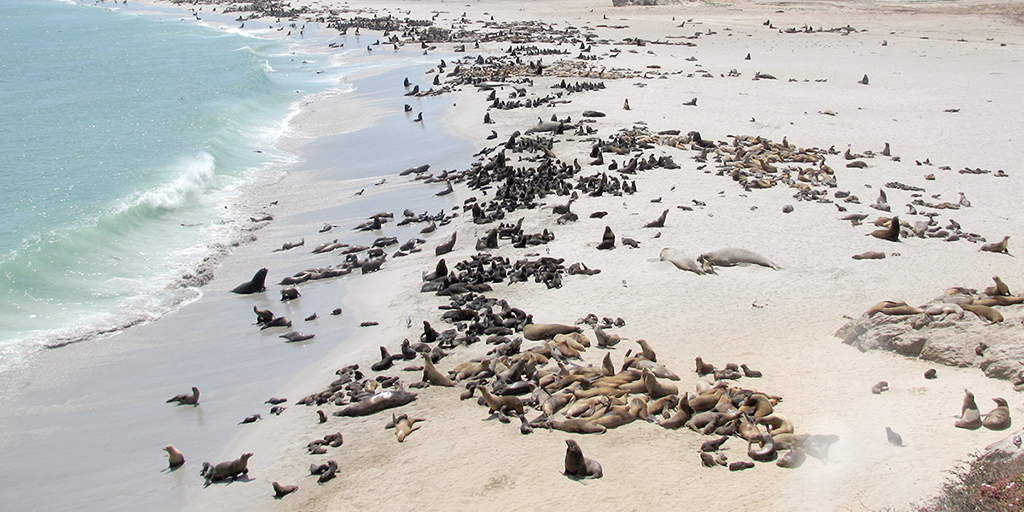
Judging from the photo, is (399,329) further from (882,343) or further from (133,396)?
(882,343)

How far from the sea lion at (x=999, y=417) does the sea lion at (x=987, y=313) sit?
1787 mm

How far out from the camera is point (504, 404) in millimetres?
7781

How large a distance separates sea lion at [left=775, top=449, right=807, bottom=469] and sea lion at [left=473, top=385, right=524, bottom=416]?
2.54m

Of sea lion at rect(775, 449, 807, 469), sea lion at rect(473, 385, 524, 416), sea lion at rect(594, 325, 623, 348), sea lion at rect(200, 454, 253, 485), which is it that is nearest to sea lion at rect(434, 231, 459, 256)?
sea lion at rect(594, 325, 623, 348)

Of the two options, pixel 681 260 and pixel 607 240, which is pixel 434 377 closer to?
pixel 681 260

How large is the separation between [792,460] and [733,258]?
222 inches

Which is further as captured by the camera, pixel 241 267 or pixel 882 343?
pixel 241 267

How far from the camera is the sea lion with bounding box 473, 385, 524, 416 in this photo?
305 inches

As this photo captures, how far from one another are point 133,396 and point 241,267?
491 centimetres

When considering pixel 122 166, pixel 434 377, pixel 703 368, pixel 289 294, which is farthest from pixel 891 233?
pixel 122 166

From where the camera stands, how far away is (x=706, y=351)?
8.95 m

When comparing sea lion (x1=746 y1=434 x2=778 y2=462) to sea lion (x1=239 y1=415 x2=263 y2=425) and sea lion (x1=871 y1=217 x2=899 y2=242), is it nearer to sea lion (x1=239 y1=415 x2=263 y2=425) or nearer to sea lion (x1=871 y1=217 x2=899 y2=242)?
sea lion (x1=239 y1=415 x2=263 y2=425)


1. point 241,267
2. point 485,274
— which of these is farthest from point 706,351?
point 241,267

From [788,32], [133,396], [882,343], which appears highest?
[788,32]
